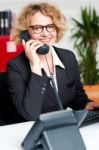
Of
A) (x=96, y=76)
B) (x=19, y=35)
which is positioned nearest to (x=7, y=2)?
(x=96, y=76)

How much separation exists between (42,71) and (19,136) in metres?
0.55

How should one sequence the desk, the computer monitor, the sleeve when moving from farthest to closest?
the sleeve < the desk < the computer monitor

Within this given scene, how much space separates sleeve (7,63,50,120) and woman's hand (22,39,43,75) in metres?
0.04

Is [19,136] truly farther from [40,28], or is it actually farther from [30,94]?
[40,28]

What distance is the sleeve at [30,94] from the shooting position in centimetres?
165

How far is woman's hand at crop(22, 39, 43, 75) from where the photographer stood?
172cm

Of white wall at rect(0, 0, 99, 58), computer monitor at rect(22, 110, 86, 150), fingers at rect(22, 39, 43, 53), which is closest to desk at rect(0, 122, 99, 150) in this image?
computer monitor at rect(22, 110, 86, 150)

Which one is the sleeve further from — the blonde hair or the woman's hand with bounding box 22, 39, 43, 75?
the blonde hair

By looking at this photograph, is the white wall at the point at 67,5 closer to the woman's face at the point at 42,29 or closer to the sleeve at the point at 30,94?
the woman's face at the point at 42,29

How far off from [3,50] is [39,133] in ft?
7.23

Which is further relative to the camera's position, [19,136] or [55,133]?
[19,136]

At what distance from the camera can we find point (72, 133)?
111cm

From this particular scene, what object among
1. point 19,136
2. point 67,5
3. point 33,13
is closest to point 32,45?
point 33,13

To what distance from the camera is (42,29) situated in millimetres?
1845
